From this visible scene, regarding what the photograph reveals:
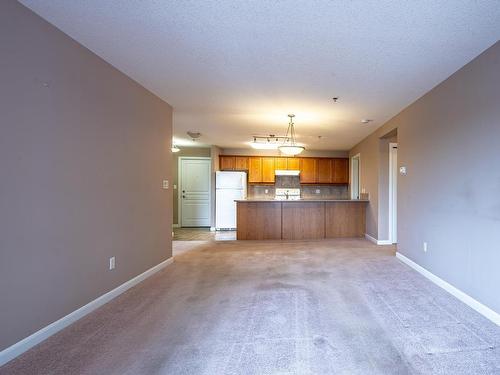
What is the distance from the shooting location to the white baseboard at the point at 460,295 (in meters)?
2.09

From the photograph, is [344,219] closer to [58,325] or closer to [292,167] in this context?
[292,167]

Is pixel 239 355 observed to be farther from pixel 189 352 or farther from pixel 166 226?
pixel 166 226

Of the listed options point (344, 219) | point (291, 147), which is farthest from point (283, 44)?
point (344, 219)

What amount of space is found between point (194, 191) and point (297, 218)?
3.37m

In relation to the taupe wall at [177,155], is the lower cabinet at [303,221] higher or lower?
lower

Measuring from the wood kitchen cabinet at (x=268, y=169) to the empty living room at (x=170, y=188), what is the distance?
3.43 metres

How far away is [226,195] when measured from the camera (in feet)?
22.2

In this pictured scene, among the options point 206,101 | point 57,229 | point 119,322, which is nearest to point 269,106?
point 206,101

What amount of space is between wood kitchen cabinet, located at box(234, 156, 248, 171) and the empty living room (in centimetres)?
343

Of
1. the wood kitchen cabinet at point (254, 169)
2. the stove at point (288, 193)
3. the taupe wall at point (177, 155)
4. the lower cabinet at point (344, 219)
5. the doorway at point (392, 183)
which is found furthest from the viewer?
the stove at point (288, 193)

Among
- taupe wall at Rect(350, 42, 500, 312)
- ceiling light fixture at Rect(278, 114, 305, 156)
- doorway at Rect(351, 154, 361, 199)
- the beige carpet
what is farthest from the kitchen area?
the beige carpet

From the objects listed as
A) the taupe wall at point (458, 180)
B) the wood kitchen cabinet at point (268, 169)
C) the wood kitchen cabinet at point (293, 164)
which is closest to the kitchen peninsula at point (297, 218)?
the taupe wall at point (458, 180)

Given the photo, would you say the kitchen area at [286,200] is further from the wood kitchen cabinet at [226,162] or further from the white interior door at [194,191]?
the white interior door at [194,191]

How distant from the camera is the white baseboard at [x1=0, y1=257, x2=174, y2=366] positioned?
1.58 m
